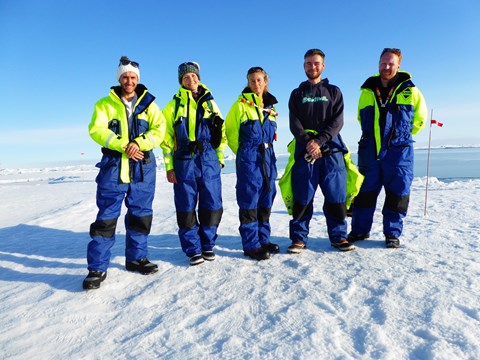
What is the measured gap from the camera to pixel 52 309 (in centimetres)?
245

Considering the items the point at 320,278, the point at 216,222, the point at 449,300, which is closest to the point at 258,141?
the point at 216,222

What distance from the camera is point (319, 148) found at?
10.6 ft

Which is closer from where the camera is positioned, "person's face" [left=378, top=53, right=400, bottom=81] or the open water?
"person's face" [left=378, top=53, right=400, bottom=81]

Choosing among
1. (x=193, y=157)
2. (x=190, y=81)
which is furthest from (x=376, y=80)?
(x=193, y=157)

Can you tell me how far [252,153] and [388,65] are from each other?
1969 mm

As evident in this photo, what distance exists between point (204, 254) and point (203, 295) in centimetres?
87

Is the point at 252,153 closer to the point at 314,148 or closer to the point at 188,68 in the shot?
the point at 314,148

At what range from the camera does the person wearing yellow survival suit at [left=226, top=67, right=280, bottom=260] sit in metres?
3.32

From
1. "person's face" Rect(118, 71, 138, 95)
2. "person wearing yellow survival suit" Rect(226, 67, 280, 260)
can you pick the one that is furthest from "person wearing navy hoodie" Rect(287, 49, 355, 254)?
"person's face" Rect(118, 71, 138, 95)

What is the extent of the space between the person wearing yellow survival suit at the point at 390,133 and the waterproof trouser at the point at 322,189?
42 cm

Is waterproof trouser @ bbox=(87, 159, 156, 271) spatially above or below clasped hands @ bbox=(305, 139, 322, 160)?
below

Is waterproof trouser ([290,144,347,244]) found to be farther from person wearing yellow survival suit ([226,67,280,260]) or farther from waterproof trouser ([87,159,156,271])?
waterproof trouser ([87,159,156,271])

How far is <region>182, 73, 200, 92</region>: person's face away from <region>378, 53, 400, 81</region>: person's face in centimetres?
226

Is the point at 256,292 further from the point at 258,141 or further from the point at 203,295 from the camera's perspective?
the point at 258,141
